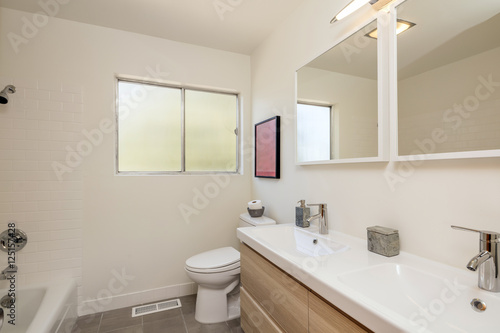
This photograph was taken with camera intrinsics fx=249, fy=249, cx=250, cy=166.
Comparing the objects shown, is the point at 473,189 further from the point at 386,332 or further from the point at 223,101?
the point at 223,101

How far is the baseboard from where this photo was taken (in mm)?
2168

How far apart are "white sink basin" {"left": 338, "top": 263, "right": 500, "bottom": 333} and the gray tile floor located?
1.37 meters

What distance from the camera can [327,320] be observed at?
0.89 metres

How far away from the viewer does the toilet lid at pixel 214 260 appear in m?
1.96

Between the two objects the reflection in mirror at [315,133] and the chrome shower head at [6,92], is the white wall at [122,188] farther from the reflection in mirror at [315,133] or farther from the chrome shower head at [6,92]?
the reflection in mirror at [315,133]

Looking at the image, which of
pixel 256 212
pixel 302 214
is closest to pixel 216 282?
pixel 256 212

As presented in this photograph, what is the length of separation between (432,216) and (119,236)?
236 cm

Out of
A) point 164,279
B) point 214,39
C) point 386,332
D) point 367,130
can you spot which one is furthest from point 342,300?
point 214,39

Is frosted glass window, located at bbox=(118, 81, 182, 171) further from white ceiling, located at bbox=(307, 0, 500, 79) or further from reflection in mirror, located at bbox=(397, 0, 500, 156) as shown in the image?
reflection in mirror, located at bbox=(397, 0, 500, 156)

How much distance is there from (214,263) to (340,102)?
4.97ft

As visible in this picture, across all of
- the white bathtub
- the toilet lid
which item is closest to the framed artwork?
the toilet lid

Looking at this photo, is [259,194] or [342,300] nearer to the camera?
[342,300]

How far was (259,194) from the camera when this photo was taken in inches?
103

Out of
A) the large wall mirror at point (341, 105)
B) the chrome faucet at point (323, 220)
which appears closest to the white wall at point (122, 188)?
the large wall mirror at point (341, 105)
